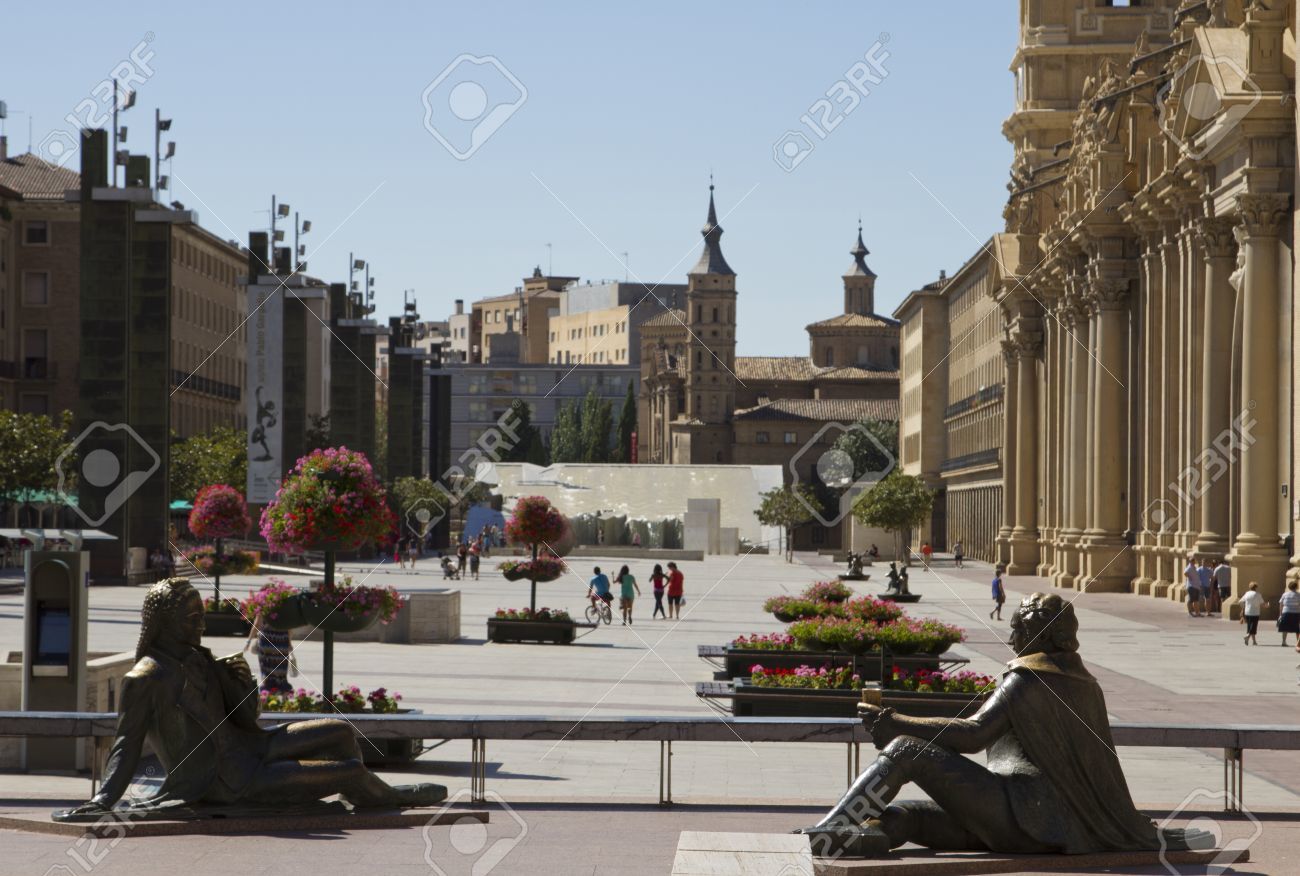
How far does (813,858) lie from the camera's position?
1042cm

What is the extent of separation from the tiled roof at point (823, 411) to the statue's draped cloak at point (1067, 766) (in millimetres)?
179791

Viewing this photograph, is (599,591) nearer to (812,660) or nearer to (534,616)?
(534,616)

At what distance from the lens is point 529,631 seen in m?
36.4

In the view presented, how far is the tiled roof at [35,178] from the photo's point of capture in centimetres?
9538

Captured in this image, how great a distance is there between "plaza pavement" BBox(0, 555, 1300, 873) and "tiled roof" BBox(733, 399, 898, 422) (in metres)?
141

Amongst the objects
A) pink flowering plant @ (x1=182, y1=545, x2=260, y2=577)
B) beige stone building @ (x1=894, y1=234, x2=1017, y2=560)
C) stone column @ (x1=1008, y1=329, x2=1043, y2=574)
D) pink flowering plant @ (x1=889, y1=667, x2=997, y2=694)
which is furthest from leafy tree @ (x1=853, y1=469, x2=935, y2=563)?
pink flowering plant @ (x1=889, y1=667, x2=997, y2=694)

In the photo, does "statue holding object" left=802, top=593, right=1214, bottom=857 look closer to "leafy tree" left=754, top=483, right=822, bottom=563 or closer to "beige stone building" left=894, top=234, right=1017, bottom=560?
"beige stone building" left=894, top=234, right=1017, bottom=560

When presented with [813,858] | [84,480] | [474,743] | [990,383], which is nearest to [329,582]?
[474,743]

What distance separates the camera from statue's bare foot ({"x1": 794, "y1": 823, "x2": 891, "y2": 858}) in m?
10.5

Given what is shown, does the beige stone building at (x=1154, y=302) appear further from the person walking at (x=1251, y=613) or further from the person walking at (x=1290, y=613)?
the person walking at (x=1290, y=613)

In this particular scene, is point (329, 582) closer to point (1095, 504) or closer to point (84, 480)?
point (84, 480)

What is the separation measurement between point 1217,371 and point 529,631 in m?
18.0

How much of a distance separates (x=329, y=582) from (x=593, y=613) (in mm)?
25653

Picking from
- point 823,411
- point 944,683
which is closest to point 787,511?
point 823,411
